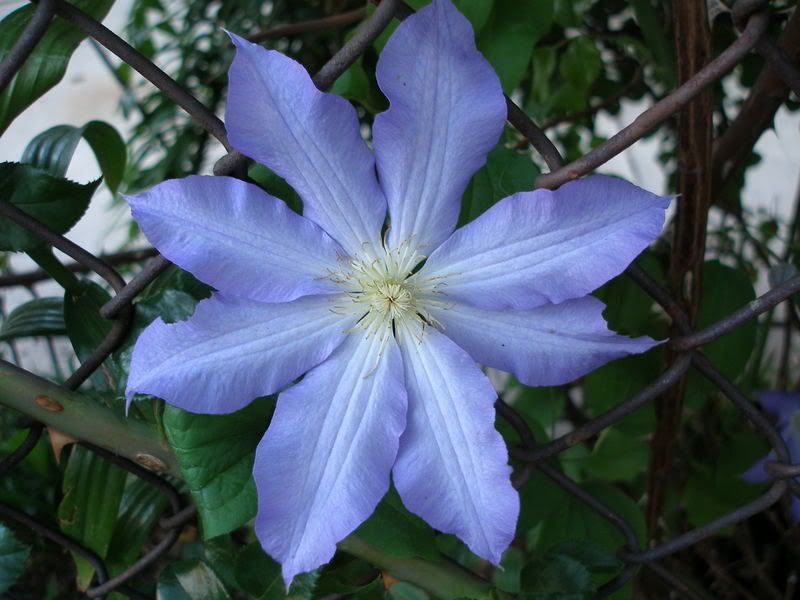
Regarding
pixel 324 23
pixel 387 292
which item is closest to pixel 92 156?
pixel 324 23

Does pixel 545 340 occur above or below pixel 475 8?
below

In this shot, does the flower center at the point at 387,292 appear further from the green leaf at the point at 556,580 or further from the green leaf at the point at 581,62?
the green leaf at the point at 581,62

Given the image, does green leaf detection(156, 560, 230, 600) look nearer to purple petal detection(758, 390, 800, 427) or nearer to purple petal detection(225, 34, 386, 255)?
purple petal detection(225, 34, 386, 255)

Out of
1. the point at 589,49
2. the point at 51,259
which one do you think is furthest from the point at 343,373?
the point at 589,49

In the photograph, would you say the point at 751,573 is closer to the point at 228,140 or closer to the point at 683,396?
the point at 683,396

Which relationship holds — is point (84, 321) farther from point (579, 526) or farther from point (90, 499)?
point (579, 526)
